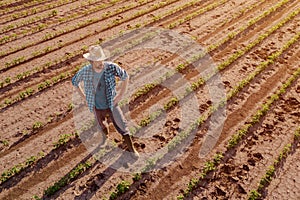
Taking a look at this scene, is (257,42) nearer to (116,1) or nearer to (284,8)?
(284,8)

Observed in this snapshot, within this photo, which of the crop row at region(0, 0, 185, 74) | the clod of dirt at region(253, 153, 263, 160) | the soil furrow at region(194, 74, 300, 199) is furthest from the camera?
the crop row at region(0, 0, 185, 74)

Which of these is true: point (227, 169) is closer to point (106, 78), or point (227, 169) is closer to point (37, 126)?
point (106, 78)

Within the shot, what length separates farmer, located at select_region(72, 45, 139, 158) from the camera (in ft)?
22.3

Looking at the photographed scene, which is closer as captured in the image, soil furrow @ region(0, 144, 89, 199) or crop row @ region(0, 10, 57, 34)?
soil furrow @ region(0, 144, 89, 199)

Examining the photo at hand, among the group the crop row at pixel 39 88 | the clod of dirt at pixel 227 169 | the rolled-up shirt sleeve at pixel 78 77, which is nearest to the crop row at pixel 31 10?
the crop row at pixel 39 88

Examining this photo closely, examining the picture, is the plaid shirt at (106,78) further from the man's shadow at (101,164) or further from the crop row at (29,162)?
the crop row at (29,162)

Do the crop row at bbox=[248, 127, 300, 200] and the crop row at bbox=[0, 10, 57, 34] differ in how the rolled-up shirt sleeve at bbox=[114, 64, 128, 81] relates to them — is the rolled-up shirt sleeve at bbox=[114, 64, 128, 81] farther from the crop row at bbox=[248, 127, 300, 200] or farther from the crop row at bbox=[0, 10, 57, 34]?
the crop row at bbox=[0, 10, 57, 34]

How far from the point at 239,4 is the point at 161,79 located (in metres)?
6.21

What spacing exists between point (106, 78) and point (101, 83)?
0.13m

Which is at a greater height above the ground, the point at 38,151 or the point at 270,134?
the point at 38,151

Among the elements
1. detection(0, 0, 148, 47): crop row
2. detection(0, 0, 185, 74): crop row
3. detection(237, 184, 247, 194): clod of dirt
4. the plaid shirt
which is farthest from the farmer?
detection(0, 0, 148, 47): crop row

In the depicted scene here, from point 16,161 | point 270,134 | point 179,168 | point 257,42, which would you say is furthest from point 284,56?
point 16,161

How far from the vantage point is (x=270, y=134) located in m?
8.35

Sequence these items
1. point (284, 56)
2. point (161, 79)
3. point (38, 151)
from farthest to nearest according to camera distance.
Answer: point (284, 56) < point (161, 79) < point (38, 151)
